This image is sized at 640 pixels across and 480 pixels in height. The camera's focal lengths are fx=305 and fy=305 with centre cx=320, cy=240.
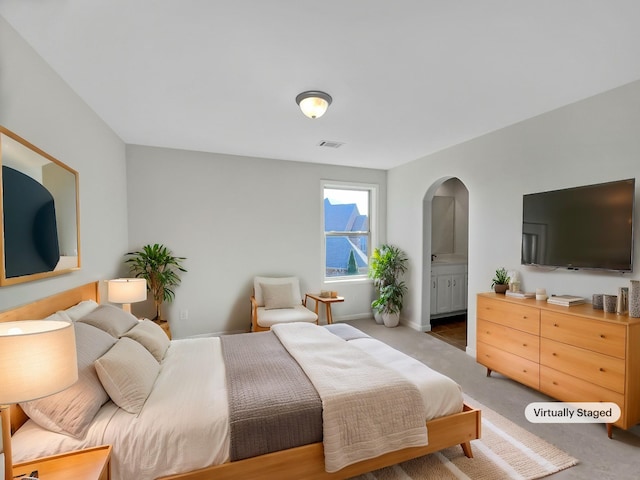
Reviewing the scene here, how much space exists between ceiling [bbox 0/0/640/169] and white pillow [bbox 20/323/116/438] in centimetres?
177

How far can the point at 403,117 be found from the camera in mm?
2947

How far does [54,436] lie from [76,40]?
211 cm

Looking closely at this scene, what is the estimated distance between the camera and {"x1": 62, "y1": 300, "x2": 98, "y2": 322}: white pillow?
6.46 feet

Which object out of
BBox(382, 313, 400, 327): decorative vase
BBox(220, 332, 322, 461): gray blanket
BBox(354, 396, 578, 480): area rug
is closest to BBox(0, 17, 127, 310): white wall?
BBox(220, 332, 322, 461): gray blanket

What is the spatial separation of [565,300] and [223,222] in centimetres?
387

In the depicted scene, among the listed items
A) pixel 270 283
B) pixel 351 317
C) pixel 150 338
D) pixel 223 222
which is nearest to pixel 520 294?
pixel 351 317

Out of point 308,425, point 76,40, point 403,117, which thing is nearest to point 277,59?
point 76,40

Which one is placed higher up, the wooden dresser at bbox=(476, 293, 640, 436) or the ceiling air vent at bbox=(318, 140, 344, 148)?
the ceiling air vent at bbox=(318, 140, 344, 148)

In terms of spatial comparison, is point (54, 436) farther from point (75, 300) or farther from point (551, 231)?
point (551, 231)

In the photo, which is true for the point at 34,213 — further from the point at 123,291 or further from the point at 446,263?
the point at 446,263

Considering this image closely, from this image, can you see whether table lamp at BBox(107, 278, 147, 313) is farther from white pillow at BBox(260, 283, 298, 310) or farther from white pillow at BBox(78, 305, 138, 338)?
white pillow at BBox(260, 283, 298, 310)

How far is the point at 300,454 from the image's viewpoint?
1568mm

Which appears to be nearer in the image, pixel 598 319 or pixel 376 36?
pixel 376 36

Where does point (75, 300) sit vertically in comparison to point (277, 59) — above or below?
below
